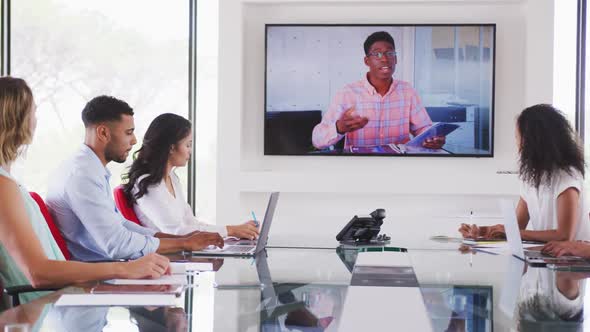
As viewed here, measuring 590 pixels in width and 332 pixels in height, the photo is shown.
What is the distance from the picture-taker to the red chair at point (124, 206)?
371 cm

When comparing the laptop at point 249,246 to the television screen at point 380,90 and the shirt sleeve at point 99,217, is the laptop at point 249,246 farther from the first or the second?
the television screen at point 380,90

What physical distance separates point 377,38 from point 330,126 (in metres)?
0.83

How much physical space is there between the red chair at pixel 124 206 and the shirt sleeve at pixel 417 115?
312cm

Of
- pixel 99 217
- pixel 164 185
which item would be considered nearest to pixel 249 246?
pixel 99 217

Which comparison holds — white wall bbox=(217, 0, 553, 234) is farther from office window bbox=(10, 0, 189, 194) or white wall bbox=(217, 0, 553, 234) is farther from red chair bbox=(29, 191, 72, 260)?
red chair bbox=(29, 191, 72, 260)

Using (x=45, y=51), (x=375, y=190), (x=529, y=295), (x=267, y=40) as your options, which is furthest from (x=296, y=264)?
(x=45, y=51)

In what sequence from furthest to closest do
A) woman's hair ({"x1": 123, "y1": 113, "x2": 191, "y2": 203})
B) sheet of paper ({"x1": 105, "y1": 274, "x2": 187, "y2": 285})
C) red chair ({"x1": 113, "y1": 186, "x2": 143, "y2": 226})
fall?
woman's hair ({"x1": 123, "y1": 113, "x2": 191, "y2": 203}) → red chair ({"x1": 113, "y1": 186, "x2": 143, "y2": 226}) → sheet of paper ({"x1": 105, "y1": 274, "x2": 187, "y2": 285})

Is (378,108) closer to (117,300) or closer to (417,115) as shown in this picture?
(417,115)

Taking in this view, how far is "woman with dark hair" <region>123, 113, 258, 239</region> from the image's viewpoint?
3760 mm

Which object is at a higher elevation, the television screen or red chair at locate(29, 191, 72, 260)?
the television screen

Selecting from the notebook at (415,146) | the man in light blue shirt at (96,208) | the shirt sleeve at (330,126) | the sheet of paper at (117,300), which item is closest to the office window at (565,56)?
the notebook at (415,146)

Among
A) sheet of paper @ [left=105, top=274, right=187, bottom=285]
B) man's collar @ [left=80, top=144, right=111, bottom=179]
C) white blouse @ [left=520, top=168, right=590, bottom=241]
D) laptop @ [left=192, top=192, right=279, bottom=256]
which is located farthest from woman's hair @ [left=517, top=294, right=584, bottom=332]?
man's collar @ [left=80, top=144, right=111, bottom=179]

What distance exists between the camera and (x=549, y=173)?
3559 mm

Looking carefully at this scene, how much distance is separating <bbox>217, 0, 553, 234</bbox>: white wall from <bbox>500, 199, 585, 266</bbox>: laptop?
308 cm
